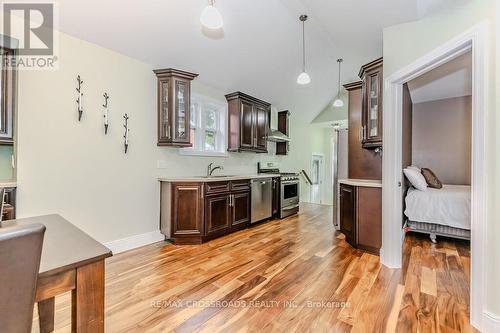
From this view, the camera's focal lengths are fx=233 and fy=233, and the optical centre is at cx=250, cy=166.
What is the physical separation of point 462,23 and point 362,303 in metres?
2.35

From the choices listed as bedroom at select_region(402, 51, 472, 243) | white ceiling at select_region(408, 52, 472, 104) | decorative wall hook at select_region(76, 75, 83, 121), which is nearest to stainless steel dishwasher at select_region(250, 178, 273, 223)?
bedroom at select_region(402, 51, 472, 243)

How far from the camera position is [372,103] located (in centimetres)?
304

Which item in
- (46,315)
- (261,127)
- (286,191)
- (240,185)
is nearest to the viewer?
(46,315)

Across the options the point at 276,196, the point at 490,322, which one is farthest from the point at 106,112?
the point at 490,322

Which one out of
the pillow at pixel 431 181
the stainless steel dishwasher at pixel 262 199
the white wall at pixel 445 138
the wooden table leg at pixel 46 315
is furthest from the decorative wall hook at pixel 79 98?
the white wall at pixel 445 138

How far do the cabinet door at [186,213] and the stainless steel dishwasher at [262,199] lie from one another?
1157mm

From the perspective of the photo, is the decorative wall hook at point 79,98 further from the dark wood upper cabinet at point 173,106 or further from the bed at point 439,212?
the bed at point 439,212

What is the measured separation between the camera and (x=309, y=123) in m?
7.18

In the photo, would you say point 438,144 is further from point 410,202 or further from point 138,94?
point 138,94

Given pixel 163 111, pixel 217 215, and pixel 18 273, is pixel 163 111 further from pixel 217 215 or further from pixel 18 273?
pixel 18 273

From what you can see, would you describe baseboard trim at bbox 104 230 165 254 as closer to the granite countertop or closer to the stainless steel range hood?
the granite countertop

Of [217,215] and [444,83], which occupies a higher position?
[444,83]

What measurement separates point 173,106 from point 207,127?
1001 mm

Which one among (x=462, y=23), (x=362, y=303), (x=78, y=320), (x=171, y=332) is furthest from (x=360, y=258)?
(x=78, y=320)
